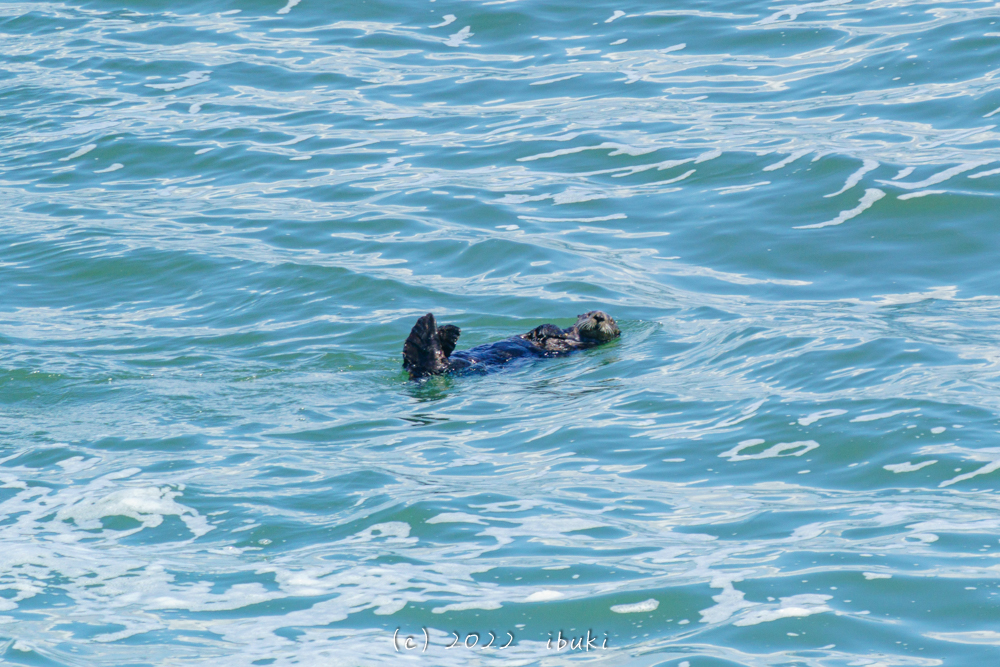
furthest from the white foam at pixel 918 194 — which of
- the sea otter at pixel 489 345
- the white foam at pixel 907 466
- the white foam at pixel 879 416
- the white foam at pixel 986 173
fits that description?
the white foam at pixel 907 466

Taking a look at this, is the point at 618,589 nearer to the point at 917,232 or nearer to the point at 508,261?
the point at 508,261

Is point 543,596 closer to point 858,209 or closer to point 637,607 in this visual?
point 637,607

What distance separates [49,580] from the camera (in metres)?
5.46

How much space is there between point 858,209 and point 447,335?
217 inches

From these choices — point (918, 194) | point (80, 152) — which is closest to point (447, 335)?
point (918, 194)

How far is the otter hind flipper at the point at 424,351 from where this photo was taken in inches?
313

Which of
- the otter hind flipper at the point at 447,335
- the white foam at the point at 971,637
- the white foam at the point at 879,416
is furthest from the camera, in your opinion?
the otter hind flipper at the point at 447,335

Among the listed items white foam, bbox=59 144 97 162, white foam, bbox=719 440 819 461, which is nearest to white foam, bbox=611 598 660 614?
white foam, bbox=719 440 819 461

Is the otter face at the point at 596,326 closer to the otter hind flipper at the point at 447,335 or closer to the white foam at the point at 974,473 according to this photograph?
the otter hind flipper at the point at 447,335

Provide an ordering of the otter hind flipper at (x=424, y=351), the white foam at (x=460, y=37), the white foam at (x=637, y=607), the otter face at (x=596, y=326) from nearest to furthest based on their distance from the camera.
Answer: the white foam at (x=637, y=607), the otter hind flipper at (x=424, y=351), the otter face at (x=596, y=326), the white foam at (x=460, y=37)

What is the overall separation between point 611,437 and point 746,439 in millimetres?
786

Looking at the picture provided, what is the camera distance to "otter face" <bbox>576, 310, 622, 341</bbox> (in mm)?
8797

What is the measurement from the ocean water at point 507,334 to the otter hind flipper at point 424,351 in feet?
0.44

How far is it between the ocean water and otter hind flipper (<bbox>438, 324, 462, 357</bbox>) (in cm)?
25
